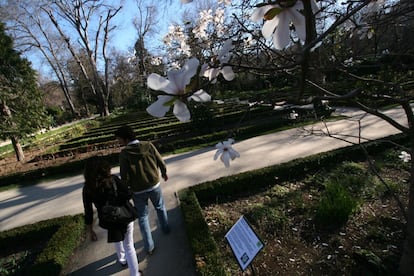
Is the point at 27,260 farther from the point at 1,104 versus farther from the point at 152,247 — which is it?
the point at 1,104

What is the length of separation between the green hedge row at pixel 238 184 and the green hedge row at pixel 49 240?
160 cm

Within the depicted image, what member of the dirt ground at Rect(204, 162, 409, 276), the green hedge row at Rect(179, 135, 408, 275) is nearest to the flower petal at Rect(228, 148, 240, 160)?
the dirt ground at Rect(204, 162, 409, 276)

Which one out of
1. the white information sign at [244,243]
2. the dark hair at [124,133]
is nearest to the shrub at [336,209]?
the white information sign at [244,243]

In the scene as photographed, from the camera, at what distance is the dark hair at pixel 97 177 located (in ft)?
8.71

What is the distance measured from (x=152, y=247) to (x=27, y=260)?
1997mm

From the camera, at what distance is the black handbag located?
2580 millimetres

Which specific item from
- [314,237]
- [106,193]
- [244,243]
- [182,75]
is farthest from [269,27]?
[314,237]

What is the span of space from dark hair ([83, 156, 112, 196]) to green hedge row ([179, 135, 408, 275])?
124cm

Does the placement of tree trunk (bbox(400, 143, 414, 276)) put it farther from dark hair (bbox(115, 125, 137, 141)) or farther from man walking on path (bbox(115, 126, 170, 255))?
dark hair (bbox(115, 125, 137, 141))

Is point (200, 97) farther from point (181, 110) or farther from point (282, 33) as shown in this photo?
point (282, 33)

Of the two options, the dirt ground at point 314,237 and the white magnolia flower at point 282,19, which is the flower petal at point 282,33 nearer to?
the white magnolia flower at point 282,19

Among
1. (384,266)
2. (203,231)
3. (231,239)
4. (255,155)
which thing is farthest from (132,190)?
(255,155)

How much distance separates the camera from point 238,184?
4746mm

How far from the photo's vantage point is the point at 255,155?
21.4 ft
